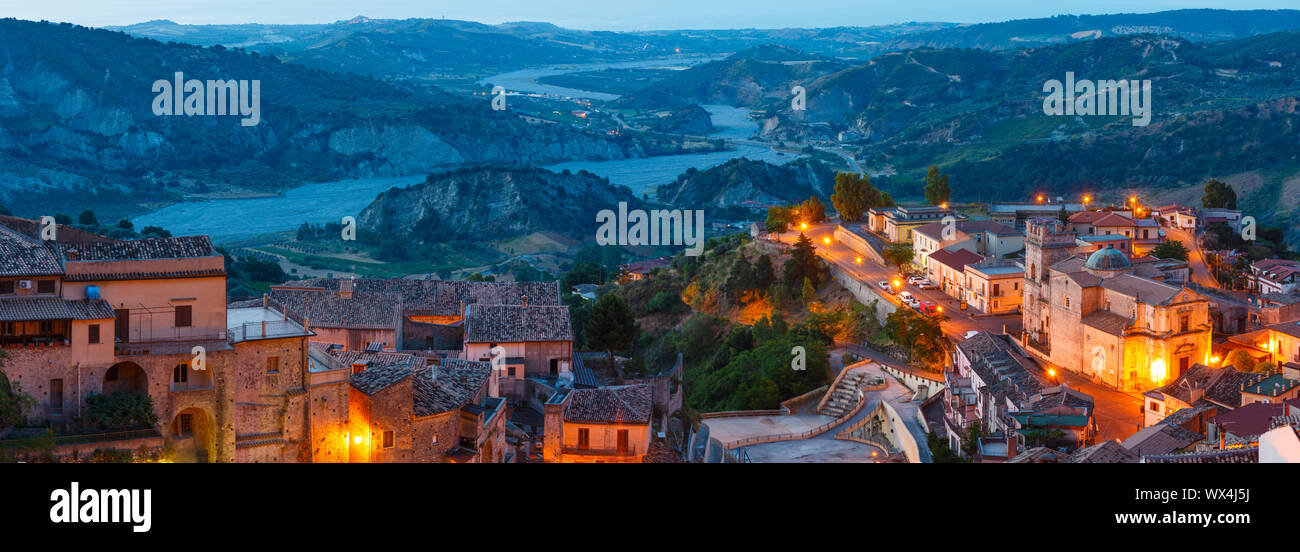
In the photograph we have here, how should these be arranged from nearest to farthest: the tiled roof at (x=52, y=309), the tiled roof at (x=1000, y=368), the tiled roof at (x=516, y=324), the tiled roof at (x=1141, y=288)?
the tiled roof at (x=52, y=309) → the tiled roof at (x=1000, y=368) → the tiled roof at (x=516, y=324) → the tiled roof at (x=1141, y=288)

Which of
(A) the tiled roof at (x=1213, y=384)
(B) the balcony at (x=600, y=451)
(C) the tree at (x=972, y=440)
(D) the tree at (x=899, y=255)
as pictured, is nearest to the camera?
(B) the balcony at (x=600, y=451)

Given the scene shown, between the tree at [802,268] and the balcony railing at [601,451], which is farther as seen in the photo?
the tree at [802,268]

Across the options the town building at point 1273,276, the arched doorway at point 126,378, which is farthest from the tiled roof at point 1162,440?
the arched doorway at point 126,378

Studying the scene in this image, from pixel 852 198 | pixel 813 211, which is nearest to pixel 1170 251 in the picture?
pixel 852 198

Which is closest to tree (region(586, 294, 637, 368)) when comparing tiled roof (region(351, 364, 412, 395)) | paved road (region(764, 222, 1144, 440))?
paved road (region(764, 222, 1144, 440))

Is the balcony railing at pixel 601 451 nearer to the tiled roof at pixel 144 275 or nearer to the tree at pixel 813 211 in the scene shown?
the tiled roof at pixel 144 275
